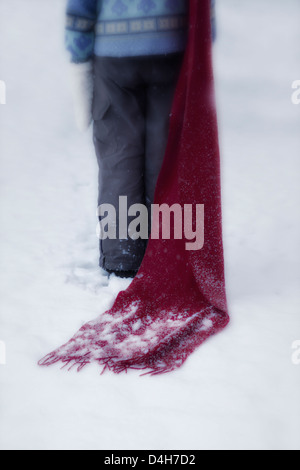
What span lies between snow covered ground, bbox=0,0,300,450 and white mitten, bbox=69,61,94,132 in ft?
1.65

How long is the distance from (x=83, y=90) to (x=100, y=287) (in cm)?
59

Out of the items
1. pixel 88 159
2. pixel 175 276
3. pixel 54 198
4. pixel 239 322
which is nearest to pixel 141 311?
pixel 175 276

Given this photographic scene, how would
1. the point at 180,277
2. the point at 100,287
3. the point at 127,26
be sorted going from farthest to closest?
1. the point at 100,287
2. the point at 180,277
3. the point at 127,26

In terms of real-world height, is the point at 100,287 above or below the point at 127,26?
below

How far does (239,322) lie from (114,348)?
36 cm

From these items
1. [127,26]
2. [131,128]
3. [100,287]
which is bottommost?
[100,287]

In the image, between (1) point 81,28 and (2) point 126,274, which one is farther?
(2) point 126,274

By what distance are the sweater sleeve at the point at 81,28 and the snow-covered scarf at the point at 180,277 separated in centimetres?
27

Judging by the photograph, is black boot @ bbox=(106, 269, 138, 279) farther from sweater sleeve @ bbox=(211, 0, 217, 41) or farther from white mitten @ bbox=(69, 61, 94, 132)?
sweater sleeve @ bbox=(211, 0, 217, 41)

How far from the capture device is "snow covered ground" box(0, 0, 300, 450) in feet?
3.28

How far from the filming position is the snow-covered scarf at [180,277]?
123 centimetres

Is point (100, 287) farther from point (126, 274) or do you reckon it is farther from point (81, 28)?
point (81, 28)

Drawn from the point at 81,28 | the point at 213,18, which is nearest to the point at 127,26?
the point at 81,28

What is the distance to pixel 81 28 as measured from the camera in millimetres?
1362
